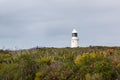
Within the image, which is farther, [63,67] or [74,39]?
[74,39]

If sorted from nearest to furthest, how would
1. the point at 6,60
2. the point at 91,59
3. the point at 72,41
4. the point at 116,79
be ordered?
the point at 116,79 < the point at 91,59 < the point at 6,60 < the point at 72,41

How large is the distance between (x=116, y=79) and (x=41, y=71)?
10.1 feet

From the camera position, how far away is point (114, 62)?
55.5 ft

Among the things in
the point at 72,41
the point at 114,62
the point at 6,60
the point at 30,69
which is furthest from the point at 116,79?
the point at 72,41

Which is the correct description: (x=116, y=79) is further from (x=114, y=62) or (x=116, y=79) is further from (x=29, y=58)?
(x=29, y=58)

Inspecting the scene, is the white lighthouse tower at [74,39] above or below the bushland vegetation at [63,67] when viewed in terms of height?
above

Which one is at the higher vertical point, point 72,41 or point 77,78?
point 72,41

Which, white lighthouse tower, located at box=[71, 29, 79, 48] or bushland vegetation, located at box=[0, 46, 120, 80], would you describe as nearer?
bushland vegetation, located at box=[0, 46, 120, 80]

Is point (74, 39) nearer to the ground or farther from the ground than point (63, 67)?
farther from the ground

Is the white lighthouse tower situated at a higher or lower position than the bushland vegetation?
higher

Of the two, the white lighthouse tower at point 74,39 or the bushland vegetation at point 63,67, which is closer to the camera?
the bushland vegetation at point 63,67

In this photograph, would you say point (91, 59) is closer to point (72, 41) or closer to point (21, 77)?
point (21, 77)

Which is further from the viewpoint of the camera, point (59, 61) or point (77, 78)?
point (59, 61)

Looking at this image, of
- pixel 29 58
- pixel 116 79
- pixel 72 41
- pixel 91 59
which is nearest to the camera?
pixel 116 79
